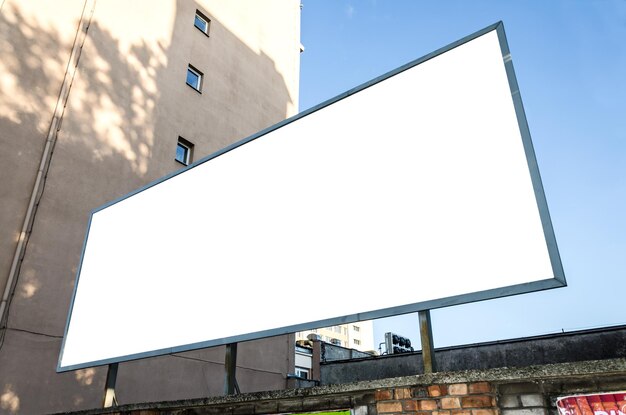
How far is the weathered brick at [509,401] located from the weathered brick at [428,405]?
48 centimetres

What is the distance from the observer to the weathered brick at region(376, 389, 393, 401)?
382 cm

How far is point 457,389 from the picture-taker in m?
3.49

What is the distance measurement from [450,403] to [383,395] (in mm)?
596

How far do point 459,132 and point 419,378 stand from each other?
224cm

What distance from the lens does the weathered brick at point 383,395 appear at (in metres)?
3.82

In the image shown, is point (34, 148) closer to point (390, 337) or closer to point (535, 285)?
point (535, 285)

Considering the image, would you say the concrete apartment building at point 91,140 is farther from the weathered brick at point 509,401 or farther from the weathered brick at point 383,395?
the weathered brick at point 509,401

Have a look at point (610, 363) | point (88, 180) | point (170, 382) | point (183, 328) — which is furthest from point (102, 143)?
point (610, 363)

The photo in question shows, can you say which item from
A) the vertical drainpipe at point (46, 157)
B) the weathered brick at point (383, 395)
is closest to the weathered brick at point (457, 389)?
the weathered brick at point (383, 395)

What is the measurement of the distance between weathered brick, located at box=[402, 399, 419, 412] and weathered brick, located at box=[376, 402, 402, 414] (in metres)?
0.04

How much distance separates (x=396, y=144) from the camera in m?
4.80

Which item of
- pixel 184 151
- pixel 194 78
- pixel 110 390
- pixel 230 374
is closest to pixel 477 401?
pixel 230 374

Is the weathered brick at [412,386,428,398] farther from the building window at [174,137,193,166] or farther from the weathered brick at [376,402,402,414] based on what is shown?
the building window at [174,137,193,166]

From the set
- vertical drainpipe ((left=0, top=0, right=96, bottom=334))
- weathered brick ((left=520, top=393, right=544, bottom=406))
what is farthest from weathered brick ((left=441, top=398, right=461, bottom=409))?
vertical drainpipe ((left=0, top=0, right=96, bottom=334))
